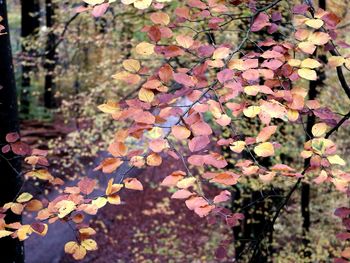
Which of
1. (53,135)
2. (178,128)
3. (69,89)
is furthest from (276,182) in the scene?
(69,89)

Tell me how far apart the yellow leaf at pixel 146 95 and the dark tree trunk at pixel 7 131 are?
2003 mm

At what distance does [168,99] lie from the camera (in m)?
2.09

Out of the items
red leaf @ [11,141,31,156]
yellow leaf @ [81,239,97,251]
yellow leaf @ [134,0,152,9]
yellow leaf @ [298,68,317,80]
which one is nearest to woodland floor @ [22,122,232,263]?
red leaf @ [11,141,31,156]

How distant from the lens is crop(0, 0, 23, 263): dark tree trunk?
11.9ft

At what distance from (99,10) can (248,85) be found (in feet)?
2.75

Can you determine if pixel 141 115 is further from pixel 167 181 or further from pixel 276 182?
pixel 276 182

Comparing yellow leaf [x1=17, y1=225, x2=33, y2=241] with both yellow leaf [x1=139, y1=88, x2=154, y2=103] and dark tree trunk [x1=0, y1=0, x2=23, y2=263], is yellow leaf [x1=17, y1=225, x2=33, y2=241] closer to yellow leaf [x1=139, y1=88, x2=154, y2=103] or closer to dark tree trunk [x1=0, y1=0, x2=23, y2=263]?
yellow leaf [x1=139, y1=88, x2=154, y2=103]

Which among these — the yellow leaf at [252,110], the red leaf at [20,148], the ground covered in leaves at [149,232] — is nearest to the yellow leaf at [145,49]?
the yellow leaf at [252,110]

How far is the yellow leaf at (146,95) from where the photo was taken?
6.93 feet

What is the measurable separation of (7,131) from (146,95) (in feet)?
6.91

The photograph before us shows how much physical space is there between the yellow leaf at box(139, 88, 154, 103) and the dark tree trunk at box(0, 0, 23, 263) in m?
2.00

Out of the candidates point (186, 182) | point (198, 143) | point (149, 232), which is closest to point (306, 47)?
point (198, 143)

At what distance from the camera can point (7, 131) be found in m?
3.75

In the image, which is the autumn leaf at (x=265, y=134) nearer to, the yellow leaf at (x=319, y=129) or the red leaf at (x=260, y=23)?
the yellow leaf at (x=319, y=129)
